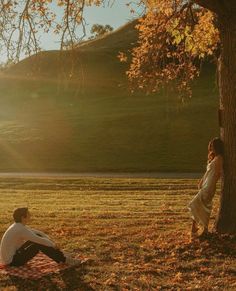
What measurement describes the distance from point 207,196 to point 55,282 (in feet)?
13.6

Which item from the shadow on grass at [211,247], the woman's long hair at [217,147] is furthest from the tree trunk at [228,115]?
the shadow on grass at [211,247]

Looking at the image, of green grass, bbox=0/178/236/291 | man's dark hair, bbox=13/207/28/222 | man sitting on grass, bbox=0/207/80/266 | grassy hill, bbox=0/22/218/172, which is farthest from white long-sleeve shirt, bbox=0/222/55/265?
grassy hill, bbox=0/22/218/172

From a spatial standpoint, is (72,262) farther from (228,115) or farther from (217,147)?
(228,115)

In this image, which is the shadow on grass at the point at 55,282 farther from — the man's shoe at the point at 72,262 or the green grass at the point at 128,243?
the man's shoe at the point at 72,262

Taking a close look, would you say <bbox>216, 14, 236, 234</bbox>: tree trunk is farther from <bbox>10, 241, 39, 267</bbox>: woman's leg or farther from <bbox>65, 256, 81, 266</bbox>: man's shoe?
<bbox>10, 241, 39, 267</bbox>: woman's leg

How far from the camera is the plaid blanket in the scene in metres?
10.0

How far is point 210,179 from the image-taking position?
12141 millimetres

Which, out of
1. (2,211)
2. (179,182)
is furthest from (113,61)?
(2,211)

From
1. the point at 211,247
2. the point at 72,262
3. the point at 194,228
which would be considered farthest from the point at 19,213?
the point at 194,228

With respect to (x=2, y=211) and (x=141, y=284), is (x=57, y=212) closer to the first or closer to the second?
(x=2, y=211)

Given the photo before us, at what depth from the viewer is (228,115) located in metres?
12.1

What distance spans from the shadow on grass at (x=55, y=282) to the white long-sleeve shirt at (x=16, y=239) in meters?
0.60

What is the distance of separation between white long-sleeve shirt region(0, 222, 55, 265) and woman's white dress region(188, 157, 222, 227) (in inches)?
136

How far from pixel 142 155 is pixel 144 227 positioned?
29843mm
